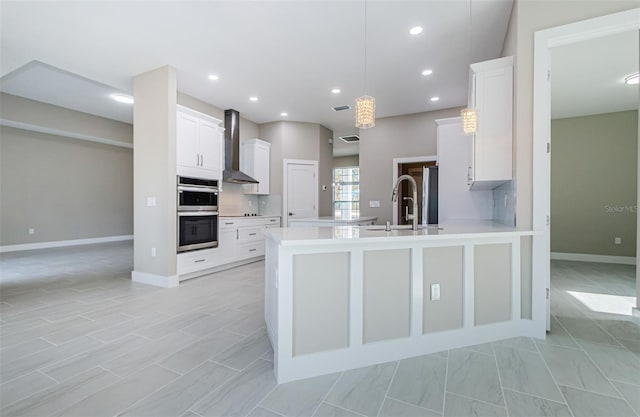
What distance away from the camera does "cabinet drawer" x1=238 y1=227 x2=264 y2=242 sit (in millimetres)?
5223

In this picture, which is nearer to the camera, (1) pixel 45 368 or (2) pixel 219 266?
(1) pixel 45 368

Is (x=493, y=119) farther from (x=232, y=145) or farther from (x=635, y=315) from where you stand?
(x=232, y=145)

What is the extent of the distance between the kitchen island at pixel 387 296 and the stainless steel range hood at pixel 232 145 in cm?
364

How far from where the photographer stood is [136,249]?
415 cm

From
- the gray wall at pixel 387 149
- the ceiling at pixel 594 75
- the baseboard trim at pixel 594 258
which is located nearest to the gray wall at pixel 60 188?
the gray wall at pixel 387 149

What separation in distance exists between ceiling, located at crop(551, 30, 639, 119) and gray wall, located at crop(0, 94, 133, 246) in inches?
341

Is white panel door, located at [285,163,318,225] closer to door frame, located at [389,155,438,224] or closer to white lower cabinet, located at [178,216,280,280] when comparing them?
white lower cabinet, located at [178,216,280,280]

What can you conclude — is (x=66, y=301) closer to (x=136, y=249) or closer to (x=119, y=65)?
(x=136, y=249)

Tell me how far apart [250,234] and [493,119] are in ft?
13.8

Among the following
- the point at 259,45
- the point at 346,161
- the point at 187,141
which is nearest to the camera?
the point at 259,45

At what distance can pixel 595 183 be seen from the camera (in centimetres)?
551

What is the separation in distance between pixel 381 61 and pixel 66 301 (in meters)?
4.66

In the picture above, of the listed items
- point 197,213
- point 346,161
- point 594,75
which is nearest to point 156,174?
point 197,213

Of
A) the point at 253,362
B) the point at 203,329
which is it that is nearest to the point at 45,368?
the point at 203,329
